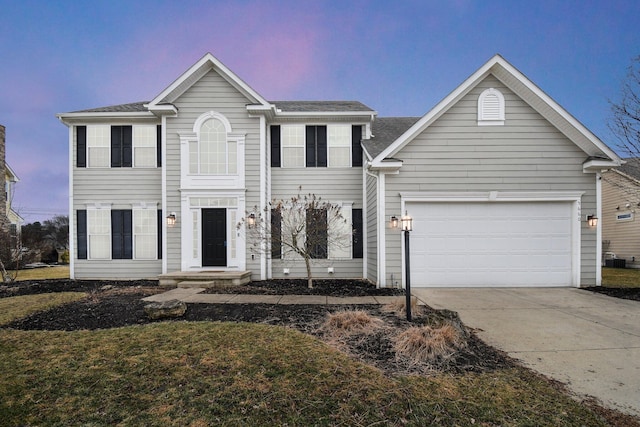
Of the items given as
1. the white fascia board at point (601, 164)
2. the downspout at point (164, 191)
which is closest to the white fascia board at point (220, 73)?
the downspout at point (164, 191)

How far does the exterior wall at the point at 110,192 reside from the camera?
36.6ft

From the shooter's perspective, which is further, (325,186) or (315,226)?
(325,186)

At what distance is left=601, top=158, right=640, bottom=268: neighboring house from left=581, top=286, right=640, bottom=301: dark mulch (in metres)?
9.21

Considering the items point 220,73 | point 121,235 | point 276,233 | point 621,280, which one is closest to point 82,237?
point 121,235

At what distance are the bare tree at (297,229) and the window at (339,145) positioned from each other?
1555 millimetres

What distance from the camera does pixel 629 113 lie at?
8.45 meters

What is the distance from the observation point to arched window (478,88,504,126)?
8734 mm

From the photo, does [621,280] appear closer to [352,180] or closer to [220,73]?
[352,180]

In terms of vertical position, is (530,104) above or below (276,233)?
above

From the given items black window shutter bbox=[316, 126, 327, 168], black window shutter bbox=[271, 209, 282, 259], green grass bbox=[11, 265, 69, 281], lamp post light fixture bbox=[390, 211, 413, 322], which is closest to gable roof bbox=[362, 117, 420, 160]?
black window shutter bbox=[316, 126, 327, 168]

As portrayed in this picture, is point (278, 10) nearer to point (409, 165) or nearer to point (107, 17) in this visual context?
point (107, 17)

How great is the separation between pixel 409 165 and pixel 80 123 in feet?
37.9

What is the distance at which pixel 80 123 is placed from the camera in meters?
11.1

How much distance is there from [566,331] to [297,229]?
7.15m
